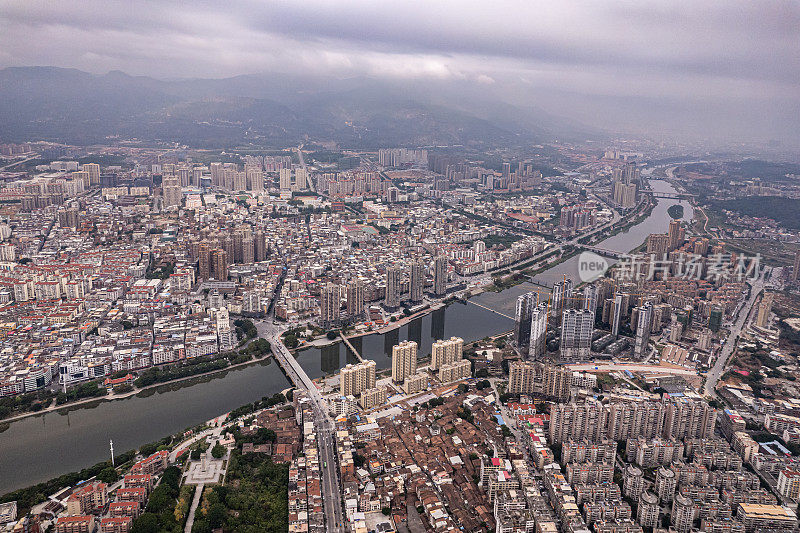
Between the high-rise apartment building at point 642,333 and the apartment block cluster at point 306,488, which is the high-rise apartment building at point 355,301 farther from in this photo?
the high-rise apartment building at point 642,333

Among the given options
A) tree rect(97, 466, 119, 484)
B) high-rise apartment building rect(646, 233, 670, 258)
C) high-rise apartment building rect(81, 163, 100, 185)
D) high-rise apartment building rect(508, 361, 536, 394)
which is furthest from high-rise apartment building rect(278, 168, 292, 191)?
tree rect(97, 466, 119, 484)

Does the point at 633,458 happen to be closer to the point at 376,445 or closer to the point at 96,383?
the point at 376,445

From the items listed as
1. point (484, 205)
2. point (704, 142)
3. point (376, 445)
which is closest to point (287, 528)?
point (376, 445)

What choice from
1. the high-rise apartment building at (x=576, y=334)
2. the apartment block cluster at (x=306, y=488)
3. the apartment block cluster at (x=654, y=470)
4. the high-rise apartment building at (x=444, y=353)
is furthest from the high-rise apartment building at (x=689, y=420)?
the apartment block cluster at (x=306, y=488)

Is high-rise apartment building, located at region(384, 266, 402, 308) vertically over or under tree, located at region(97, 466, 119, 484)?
over

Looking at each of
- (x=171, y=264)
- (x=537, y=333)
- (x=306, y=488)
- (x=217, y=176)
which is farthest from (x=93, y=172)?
(x=306, y=488)

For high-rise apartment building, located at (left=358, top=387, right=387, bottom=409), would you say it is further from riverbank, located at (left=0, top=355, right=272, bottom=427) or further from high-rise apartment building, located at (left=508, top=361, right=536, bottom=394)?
riverbank, located at (left=0, top=355, right=272, bottom=427)
